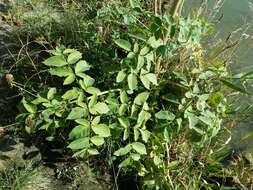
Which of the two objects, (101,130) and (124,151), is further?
(124,151)

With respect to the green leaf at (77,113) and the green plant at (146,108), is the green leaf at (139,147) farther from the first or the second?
the green leaf at (77,113)

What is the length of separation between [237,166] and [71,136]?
1.20 meters

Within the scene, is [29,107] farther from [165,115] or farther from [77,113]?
[165,115]

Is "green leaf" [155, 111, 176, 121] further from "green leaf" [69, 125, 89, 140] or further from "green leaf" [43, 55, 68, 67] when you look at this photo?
"green leaf" [43, 55, 68, 67]

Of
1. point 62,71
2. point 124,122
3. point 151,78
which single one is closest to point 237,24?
point 151,78

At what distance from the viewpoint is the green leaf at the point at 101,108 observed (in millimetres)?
2435

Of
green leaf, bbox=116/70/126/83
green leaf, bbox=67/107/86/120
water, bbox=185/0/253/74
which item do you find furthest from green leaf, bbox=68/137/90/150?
water, bbox=185/0/253/74

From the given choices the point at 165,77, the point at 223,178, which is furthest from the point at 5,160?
the point at 223,178

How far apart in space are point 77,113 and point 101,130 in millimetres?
146

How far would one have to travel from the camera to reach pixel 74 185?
274 centimetres

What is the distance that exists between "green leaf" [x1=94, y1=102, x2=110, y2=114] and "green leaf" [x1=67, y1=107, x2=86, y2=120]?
7 cm

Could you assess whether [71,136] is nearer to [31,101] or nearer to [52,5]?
[31,101]

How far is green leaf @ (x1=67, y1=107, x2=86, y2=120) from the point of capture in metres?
2.40

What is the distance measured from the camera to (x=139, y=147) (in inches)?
99.2
